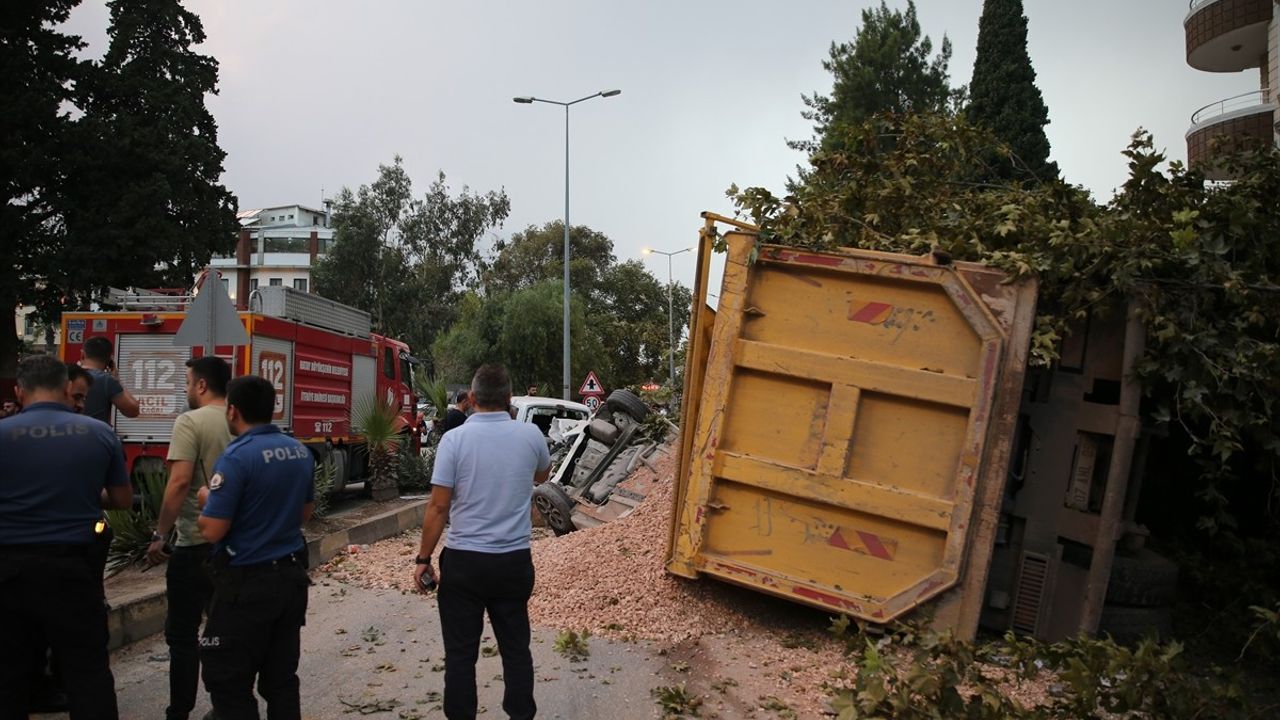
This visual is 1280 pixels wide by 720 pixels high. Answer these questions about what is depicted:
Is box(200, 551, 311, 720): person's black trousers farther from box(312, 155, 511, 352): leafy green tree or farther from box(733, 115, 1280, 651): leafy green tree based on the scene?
box(312, 155, 511, 352): leafy green tree

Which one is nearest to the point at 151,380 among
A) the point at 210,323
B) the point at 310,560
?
the point at 310,560

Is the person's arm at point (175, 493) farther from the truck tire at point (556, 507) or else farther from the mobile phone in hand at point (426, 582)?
the truck tire at point (556, 507)

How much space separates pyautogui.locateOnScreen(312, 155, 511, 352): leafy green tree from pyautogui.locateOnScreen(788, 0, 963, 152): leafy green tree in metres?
22.3

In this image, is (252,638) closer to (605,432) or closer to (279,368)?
(605,432)

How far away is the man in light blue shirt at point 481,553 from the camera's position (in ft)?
13.4

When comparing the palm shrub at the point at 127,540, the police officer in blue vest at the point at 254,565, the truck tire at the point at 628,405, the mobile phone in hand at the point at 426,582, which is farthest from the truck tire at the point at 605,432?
the police officer in blue vest at the point at 254,565

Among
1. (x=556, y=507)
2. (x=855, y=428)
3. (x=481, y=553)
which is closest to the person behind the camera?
(x=481, y=553)

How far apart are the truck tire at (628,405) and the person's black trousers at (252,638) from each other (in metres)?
6.82

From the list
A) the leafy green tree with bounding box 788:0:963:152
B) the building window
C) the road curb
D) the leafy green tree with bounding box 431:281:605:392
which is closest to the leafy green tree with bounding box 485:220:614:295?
the leafy green tree with bounding box 431:281:605:392

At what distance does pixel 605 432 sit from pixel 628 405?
44cm

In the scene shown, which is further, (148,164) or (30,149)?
(148,164)

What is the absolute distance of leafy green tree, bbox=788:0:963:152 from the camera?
30859 mm

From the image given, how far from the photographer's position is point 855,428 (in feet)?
18.0

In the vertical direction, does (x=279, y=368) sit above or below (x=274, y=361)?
below
